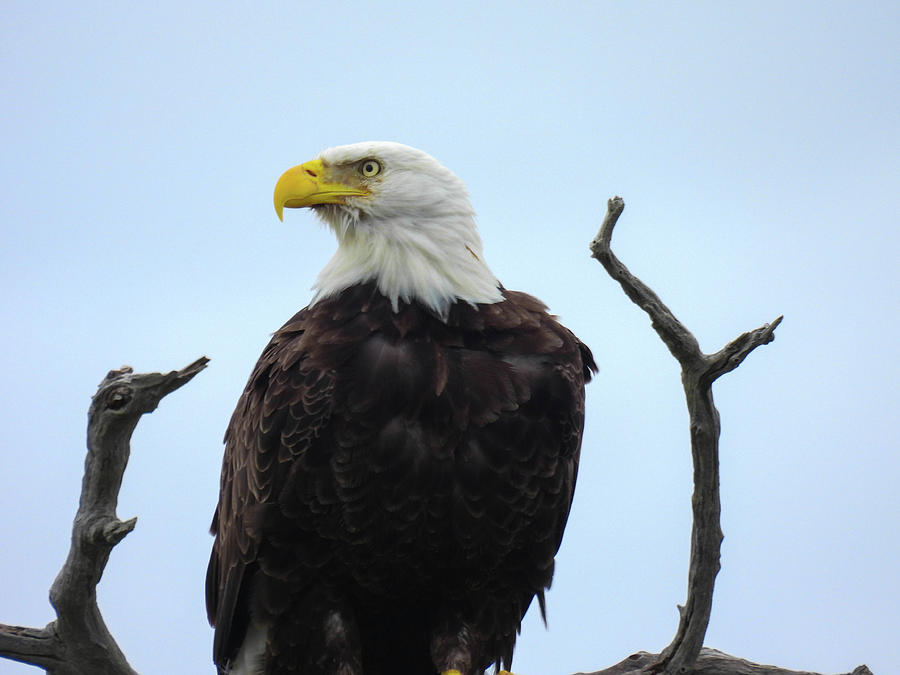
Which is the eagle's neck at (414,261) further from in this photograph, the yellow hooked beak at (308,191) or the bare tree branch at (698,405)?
the bare tree branch at (698,405)

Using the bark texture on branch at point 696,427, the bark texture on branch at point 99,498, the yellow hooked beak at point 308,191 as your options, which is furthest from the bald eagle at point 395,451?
the bark texture on branch at point 99,498

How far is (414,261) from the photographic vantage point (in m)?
5.40

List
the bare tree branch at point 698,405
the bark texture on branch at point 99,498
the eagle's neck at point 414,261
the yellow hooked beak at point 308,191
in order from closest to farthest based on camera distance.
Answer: the bark texture on branch at point 99,498
the bare tree branch at point 698,405
the eagle's neck at point 414,261
the yellow hooked beak at point 308,191

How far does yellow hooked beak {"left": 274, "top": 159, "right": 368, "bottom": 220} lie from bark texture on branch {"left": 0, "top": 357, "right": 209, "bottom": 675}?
1.42m

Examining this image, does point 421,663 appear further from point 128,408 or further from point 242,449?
point 128,408

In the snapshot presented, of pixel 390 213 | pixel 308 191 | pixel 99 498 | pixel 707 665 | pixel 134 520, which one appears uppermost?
pixel 308 191

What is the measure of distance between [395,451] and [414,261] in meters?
0.95

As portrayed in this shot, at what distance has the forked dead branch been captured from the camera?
4.33 m

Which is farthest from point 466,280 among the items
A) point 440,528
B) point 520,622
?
point 520,622

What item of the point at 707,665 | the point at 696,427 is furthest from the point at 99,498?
the point at 707,665

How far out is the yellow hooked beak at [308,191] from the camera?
5.52 metres

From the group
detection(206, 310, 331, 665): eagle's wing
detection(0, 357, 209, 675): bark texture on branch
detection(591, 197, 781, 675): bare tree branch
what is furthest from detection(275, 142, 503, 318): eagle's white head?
detection(0, 357, 209, 675): bark texture on branch

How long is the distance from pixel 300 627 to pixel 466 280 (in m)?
1.76

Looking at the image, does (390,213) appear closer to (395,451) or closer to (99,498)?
(395,451)
